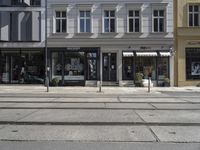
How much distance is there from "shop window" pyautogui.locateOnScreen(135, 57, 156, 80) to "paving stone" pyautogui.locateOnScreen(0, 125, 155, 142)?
2448 cm

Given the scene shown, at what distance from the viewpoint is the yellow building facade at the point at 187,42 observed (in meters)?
34.5

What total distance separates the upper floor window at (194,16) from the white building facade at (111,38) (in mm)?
1798

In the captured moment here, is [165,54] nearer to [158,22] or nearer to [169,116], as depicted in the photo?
[158,22]

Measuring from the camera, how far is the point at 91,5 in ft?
115

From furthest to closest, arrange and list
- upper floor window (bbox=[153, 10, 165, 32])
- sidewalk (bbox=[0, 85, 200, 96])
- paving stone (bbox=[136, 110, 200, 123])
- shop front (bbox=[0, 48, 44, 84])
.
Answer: shop front (bbox=[0, 48, 44, 84])
upper floor window (bbox=[153, 10, 165, 32])
sidewalk (bbox=[0, 85, 200, 96])
paving stone (bbox=[136, 110, 200, 123])

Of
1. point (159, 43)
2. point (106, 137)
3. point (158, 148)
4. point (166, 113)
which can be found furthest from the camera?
point (159, 43)

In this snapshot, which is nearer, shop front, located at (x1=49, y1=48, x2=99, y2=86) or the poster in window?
the poster in window

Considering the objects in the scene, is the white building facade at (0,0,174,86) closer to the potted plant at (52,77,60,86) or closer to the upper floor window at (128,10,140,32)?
the upper floor window at (128,10,140,32)

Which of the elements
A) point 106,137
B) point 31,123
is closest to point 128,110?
point 31,123

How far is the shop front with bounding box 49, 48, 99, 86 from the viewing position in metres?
35.3

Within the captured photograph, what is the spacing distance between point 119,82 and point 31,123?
77.8ft

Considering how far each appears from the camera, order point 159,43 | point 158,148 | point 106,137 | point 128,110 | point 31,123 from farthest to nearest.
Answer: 1. point 159,43
2. point 128,110
3. point 31,123
4. point 106,137
5. point 158,148

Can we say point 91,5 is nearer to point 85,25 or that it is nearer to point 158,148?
point 85,25

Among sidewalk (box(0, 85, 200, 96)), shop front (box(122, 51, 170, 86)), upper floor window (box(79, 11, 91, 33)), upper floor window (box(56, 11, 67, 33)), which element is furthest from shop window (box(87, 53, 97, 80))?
sidewalk (box(0, 85, 200, 96))
